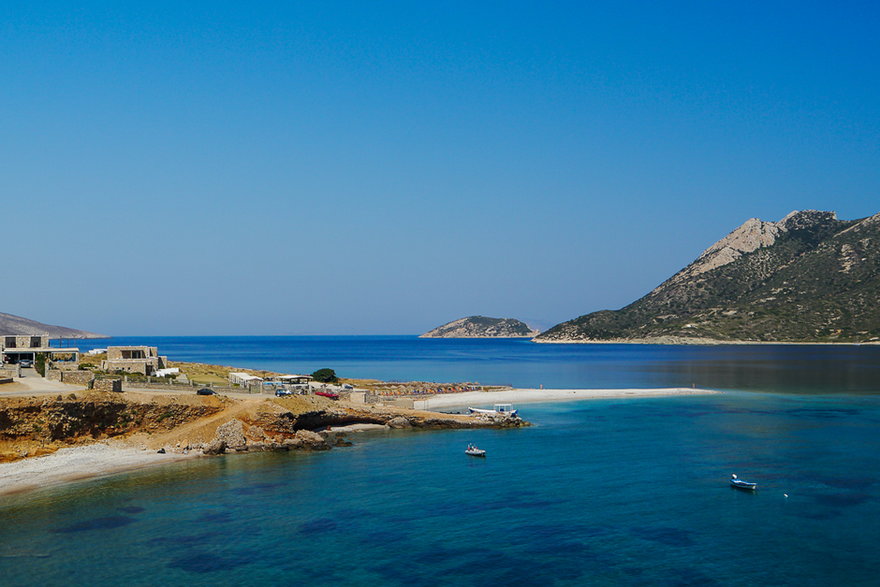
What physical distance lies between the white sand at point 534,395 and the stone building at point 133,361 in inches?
1321

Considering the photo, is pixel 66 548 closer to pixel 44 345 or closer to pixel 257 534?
pixel 257 534

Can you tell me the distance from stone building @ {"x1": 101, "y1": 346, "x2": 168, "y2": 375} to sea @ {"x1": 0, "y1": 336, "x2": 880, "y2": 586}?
34.4 m

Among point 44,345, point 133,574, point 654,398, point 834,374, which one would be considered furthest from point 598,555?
point 834,374

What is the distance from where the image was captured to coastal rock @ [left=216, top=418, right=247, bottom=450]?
54519mm

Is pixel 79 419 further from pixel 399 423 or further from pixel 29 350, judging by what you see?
pixel 29 350

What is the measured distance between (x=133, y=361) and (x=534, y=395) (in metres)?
54.9

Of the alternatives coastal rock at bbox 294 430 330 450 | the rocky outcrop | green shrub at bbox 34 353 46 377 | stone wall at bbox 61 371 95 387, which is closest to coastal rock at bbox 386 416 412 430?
coastal rock at bbox 294 430 330 450

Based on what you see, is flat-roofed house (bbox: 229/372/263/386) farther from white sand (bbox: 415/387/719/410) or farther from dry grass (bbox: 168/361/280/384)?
white sand (bbox: 415/387/719/410)

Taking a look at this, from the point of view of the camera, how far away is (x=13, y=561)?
29594 millimetres

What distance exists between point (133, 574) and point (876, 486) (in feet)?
140

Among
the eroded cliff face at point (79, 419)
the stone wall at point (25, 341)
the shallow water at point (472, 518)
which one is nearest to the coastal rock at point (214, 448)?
the shallow water at point (472, 518)

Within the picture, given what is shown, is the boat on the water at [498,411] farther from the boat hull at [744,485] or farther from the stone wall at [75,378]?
the stone wall at [75,378]

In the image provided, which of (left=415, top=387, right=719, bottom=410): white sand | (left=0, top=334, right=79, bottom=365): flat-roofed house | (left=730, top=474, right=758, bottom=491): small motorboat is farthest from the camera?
(left=415, top=387, right=719, bottom=410): white sand

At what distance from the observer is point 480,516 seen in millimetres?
36938
